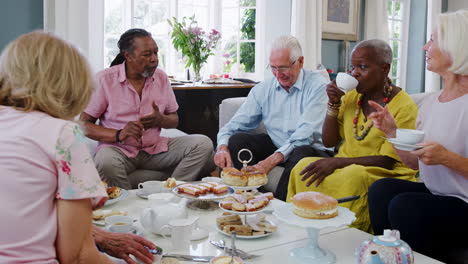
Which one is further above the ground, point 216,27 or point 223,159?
point 216,27

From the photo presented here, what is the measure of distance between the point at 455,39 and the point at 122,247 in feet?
4.47

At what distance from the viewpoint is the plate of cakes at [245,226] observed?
1.56 m

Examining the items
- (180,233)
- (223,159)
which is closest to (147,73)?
(223,159)

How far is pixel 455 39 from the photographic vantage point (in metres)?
1.71

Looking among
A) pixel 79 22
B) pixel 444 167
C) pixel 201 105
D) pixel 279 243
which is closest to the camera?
pixel 279 243

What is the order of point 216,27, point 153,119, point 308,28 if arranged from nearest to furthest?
point 153,119
point 308,28
point 216,27

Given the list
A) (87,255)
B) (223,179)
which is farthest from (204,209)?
(87,255)

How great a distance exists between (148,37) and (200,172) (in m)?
0.88

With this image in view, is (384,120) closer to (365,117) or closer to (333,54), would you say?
(365,117)

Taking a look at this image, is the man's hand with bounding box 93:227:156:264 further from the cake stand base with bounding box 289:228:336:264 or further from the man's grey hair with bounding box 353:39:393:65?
the man's grey hair with bounding box 353:39:393:65

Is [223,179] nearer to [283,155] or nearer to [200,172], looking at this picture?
[283,155]

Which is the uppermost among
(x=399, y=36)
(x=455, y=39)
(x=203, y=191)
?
(x=399, y=36)

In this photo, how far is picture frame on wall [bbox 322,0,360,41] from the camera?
5.97 metres

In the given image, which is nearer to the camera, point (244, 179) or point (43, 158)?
point (43, 158)
